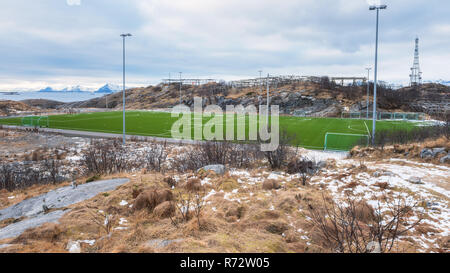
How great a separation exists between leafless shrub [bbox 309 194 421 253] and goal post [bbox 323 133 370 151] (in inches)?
569

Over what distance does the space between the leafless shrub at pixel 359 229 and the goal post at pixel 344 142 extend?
14.5m

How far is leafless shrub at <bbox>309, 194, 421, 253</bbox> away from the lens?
12.5ft

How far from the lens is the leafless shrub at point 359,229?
382cm

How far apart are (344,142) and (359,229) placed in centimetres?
1968

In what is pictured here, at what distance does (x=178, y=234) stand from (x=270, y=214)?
210cm

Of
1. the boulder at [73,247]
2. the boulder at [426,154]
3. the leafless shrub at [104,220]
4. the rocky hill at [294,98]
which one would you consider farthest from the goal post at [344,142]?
the rocky hill at [294,98]

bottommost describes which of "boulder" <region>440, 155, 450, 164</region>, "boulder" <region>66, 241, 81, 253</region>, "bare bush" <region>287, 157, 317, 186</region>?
"boulder" <region>66, 241, 81, 253</region>

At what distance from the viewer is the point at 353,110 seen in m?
53.6

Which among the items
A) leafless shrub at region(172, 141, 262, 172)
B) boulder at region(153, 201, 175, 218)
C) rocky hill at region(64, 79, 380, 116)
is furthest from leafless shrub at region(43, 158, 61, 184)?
rocky hill at region(64, 79, 380, 116)

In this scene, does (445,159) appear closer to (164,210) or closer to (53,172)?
(164,210)

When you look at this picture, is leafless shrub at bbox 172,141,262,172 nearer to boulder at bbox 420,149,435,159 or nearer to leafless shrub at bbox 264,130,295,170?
leafless shrub at bbox 264,130,295,170

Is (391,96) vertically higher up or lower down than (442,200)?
higher up
